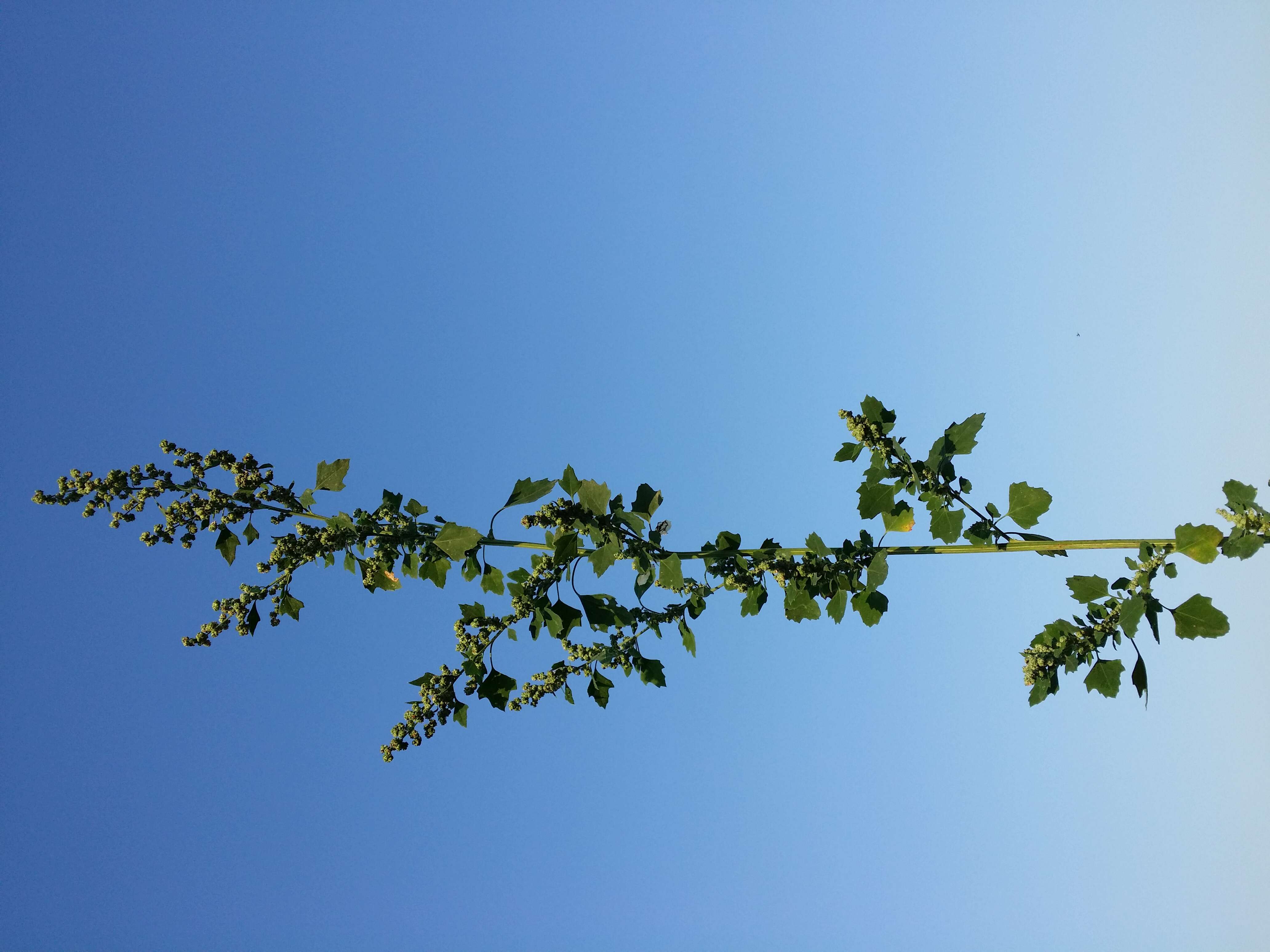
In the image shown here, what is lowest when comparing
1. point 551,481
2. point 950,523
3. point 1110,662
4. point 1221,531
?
point 1110,662

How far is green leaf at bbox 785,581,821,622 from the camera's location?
165 inches

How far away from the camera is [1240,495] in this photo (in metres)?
3.70

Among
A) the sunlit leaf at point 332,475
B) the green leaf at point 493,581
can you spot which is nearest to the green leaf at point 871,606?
the green leaf at point 493,581

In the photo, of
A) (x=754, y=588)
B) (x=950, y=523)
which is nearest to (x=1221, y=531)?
(x=950, y=523)

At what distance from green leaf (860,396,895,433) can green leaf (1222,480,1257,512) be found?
1.64 m

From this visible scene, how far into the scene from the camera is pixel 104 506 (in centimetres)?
412

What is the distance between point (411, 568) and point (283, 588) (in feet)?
2.38

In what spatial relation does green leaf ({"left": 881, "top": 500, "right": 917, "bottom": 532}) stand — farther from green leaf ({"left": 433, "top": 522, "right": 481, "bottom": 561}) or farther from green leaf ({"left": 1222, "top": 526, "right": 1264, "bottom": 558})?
green leaf ({"left": 433, "top": 522, "right": 481, "bottom": 561})

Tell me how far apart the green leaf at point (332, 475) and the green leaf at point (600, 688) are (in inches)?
75.4

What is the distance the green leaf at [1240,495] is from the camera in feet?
12.0

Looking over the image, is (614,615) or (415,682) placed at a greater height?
(614,615)

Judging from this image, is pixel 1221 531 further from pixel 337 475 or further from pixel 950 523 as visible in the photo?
pixel 337 475

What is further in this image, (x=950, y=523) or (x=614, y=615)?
(x=614, y=615)

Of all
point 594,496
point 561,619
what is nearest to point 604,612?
point 561,619
